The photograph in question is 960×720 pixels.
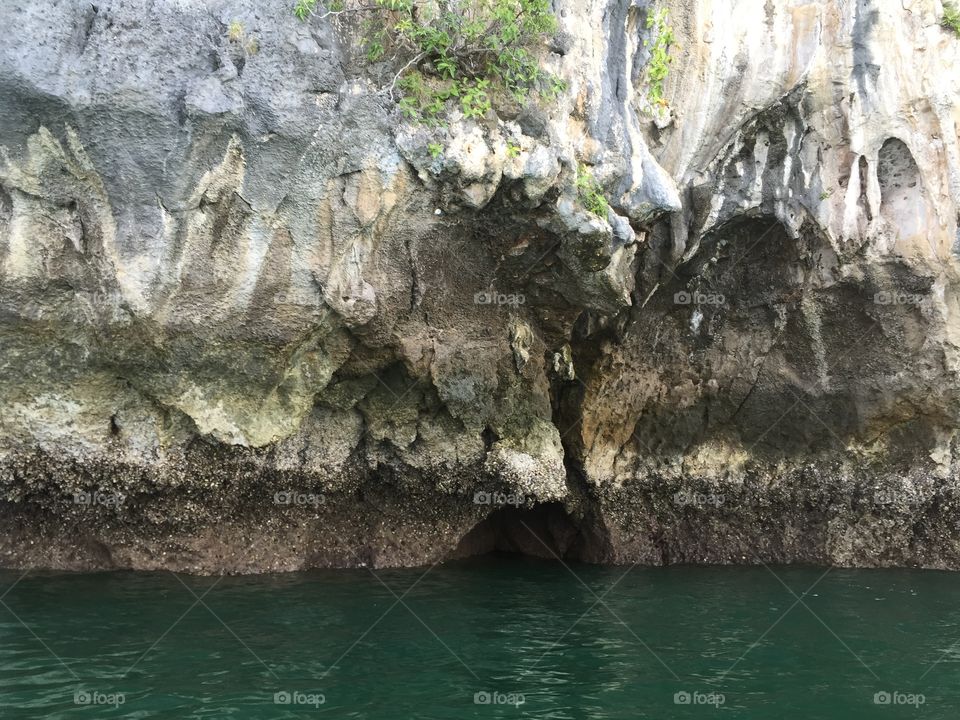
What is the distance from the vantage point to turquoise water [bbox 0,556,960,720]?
695cm

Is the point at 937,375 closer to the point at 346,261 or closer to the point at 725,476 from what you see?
the point at 725,476

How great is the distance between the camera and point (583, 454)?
502 inches

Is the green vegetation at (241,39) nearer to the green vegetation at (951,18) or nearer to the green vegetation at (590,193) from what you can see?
the green vegetation at (590,193)

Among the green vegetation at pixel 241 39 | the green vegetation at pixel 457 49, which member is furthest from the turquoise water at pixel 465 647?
the green vegetation at pixel 241 39

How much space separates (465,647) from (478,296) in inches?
150

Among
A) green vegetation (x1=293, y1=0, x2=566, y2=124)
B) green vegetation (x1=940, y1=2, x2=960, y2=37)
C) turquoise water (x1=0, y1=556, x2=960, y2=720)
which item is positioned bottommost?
turquoise water (x1=0, y1=556, x2=960, y2=720)

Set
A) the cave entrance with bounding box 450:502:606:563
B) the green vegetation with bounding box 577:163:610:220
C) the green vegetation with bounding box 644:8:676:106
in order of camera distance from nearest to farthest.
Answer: the green vegetation with bounding box 577:163:610:220, the green vegetation with bounding box 644:8:676:106, the cave entrance with bounding box 450:502:606:563

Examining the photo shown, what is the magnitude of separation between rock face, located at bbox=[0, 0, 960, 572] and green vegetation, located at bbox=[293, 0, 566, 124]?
8.0 inches

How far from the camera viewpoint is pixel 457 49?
8.90m

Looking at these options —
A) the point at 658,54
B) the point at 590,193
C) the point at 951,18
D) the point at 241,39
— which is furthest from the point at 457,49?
the point at 951,18

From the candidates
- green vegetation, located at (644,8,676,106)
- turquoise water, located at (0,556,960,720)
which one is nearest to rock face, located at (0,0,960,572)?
green vegetation, located at (644,8,676,106)

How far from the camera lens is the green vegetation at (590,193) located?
30.0ft

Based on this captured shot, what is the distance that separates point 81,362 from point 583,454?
655 centimetres

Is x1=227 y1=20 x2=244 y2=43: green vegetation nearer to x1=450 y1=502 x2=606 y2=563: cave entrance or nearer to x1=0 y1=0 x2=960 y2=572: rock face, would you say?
x1=0 y1=0 x2=960 y2=572: rock face
